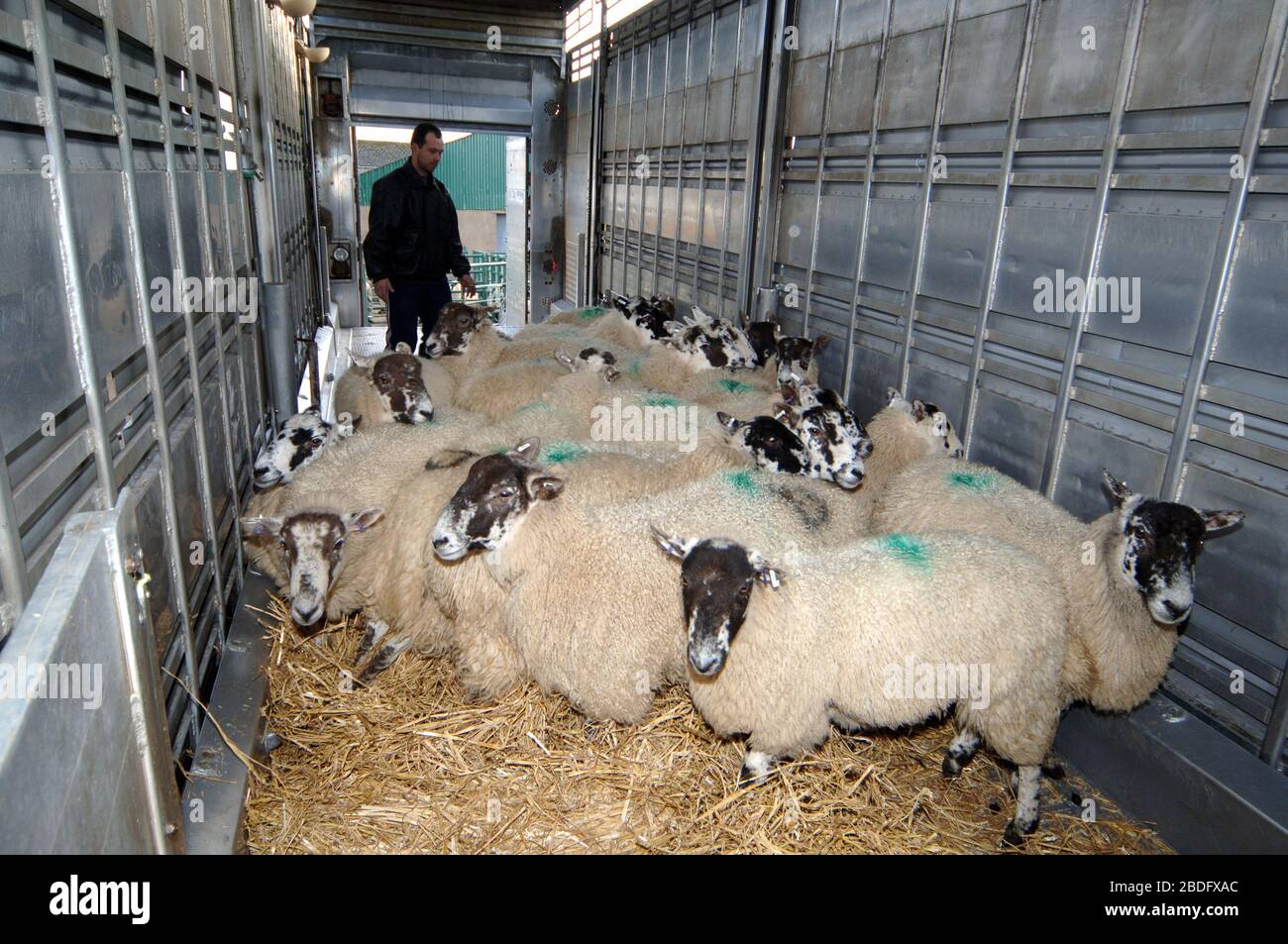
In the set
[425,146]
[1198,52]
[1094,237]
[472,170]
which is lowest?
[1094,237]

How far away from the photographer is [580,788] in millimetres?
3387

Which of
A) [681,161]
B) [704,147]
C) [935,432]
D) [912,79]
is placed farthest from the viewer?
[681,161]

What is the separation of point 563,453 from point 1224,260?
3.02m

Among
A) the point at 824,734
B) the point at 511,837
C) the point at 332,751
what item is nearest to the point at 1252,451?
the point at 824,734

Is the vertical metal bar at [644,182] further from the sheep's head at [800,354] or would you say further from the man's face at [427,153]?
the sheep's head at [800,354]

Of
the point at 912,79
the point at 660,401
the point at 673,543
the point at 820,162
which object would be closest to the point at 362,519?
the point at 673,543

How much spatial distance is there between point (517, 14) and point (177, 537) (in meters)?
11.7

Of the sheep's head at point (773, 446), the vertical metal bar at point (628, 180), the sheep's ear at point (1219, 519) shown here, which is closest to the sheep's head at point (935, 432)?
the sheep's head at point (773, 446)

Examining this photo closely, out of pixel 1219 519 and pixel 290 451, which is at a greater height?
pixel 1219 519

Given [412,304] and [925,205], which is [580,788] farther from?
[412,304]

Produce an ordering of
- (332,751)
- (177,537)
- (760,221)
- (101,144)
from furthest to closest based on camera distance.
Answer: (760,221) → (332,751) → (177,537) → (101,144)

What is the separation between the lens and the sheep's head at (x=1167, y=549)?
10.3 feet
